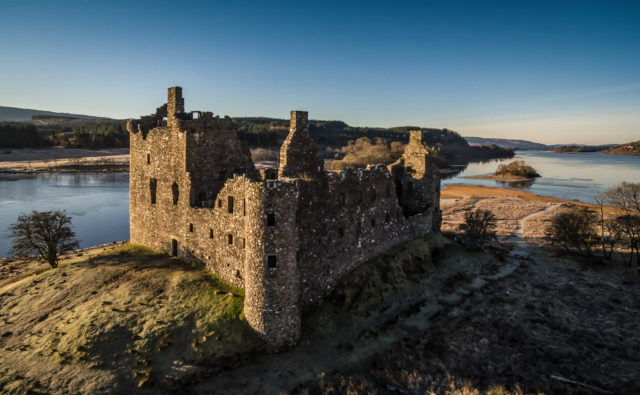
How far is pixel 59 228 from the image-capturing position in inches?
1227

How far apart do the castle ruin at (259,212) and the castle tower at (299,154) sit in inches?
2.5

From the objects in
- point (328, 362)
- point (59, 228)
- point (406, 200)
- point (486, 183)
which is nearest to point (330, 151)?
point (486, 183)

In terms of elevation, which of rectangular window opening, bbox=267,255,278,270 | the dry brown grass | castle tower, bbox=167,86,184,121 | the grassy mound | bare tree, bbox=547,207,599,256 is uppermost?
castle tower, bbox=167,86,184,121

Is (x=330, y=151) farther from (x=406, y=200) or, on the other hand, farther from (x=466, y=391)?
(x=466, y=391)

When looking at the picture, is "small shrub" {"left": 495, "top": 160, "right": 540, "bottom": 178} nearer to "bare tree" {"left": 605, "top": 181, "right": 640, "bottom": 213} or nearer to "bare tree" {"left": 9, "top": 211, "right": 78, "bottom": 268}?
"bare tree" {"left": 605, "top": 181, "right": 640, "bottom": 213}

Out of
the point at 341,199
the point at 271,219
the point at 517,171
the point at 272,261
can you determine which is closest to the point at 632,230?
the point at 341,199

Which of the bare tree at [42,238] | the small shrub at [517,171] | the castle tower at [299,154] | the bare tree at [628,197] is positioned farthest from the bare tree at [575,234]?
the small shrub at [517,171]

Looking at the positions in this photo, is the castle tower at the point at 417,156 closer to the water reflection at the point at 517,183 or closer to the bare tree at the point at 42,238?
the bare tree at the point at 42,238

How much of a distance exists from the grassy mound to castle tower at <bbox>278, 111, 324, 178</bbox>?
8.38 m

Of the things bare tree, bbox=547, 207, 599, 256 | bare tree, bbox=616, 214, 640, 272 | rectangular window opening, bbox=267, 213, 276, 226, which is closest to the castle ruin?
rectangular window opening, bbox=267, 213, 276, 226

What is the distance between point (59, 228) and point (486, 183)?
343ft

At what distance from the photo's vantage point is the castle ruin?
2020 cm

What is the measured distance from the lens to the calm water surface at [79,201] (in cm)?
5047

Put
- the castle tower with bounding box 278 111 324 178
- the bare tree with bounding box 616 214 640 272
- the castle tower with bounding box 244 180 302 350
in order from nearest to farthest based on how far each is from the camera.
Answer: the castle tower with bounding box 244 180 302 350 < the castle tower with bounding box 278 111 324 178 < the bare tree with bounding box 616 214 640 272
